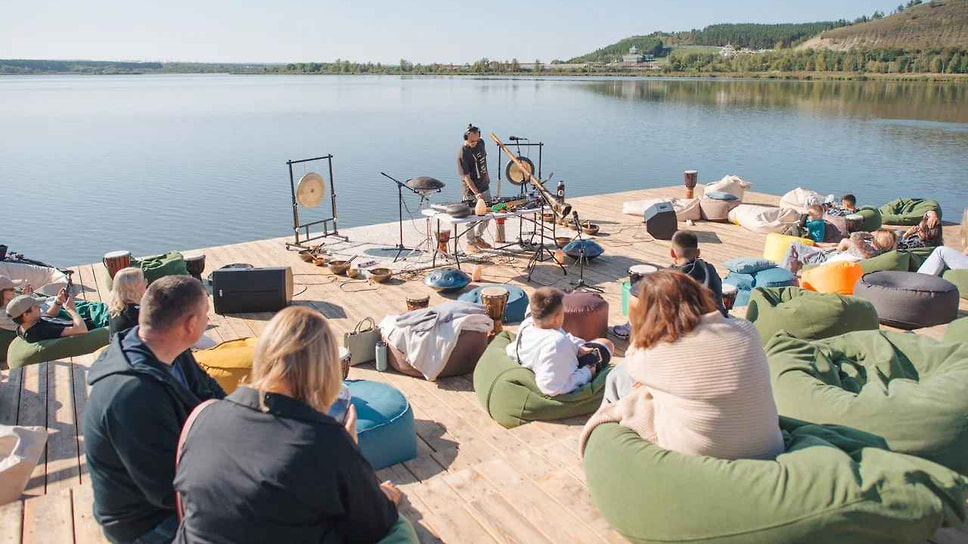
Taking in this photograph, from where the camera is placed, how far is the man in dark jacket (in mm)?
2131

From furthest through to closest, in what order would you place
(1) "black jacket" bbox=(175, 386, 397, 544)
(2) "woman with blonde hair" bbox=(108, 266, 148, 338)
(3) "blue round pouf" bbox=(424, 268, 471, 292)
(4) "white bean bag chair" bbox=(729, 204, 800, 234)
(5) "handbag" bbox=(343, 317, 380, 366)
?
(4) "white bean bag chair" bbox=(729, 204, 800, 234)
(3) "blue round pouf" bbox=(424, 268, 471, 292)
(5) "handbag" bbox=(343, 317, 380, 366)
(2) "woman with blonde hair" bbox=(108, 266, 148, 338)
(1) "black jacket" bbox=(175, 386, 397, 544)

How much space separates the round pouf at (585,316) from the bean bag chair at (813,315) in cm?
120

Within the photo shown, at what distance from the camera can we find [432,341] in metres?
5.03

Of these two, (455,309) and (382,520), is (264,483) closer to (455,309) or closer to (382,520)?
(382,520)

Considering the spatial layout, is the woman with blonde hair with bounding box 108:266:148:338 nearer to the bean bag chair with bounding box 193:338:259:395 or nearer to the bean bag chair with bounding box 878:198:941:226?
the bean bag chair with bounding box 193:338:259:395

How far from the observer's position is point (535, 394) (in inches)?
162

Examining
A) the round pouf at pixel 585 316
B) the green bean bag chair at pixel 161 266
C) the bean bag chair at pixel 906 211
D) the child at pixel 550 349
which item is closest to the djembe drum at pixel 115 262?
the green bean bag chair at pixel 161 266

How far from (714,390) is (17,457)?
340 cm

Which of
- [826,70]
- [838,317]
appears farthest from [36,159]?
[826,70]

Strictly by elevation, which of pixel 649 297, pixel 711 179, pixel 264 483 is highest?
pixel 649 297

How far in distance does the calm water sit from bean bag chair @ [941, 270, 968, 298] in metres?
11.4

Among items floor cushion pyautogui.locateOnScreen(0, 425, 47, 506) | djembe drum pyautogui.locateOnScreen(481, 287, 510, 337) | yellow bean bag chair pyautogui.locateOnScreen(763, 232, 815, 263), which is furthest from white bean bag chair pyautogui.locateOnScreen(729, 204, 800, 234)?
floor cushion pyautogui.locateOnScreen(0, 425, 47, 506)

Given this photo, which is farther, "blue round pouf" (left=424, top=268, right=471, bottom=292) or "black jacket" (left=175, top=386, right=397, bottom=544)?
"blue round pouf" (left=424, top=268, right=471, bottom=292)

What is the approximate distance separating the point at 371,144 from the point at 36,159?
38.7 ft
